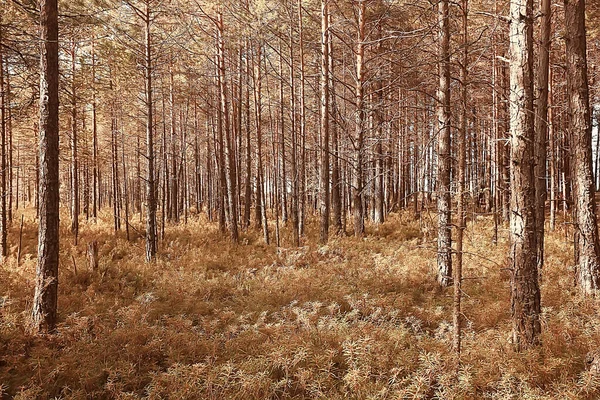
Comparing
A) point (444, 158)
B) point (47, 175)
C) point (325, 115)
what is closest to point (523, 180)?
point (444, 158)

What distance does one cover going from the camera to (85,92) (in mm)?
15102

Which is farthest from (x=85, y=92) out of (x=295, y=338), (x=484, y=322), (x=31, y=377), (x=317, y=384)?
(x=484, y=322)

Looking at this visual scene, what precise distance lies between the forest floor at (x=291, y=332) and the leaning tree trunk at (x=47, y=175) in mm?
448

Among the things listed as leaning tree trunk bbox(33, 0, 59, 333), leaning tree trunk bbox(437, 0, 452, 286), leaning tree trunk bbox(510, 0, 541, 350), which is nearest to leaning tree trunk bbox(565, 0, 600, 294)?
leaning tree trunk bbox(437, 0, 452, 286)

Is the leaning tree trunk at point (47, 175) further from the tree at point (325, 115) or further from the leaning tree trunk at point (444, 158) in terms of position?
the tree at point (325, 115)

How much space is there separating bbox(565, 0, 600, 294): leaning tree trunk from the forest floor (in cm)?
83

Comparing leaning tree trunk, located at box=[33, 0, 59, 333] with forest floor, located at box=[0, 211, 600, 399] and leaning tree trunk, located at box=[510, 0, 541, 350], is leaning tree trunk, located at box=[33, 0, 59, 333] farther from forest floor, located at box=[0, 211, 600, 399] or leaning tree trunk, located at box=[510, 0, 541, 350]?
leaning tree trunk, located at box=[510, 0, 541, 350]

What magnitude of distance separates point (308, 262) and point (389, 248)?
9.28 feet

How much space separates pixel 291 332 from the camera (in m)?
6.40

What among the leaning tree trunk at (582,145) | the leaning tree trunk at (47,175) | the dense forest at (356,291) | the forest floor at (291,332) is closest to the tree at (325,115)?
the dense forest at (356,291)

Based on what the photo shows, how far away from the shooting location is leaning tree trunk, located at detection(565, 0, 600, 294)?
286 inches

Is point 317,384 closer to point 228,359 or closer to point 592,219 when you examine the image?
point 228,359

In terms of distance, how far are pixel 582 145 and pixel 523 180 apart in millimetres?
3848

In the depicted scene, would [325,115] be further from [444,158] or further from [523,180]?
[523,180]
